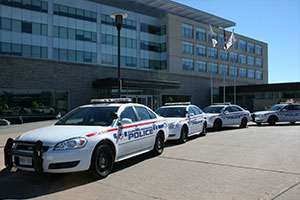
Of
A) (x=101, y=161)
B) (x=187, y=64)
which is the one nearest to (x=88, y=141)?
(x=101, y=161)

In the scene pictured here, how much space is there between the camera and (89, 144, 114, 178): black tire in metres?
5.75

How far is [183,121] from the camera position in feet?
36.7

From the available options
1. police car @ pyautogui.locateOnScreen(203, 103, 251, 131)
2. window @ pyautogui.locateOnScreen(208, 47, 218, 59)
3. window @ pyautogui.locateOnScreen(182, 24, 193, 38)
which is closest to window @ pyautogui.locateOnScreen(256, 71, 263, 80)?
window @ pyautogui.locateOnScreen(208, 47, 218, 59)

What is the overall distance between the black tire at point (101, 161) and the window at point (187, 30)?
125 feet

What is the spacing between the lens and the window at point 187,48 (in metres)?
42.1

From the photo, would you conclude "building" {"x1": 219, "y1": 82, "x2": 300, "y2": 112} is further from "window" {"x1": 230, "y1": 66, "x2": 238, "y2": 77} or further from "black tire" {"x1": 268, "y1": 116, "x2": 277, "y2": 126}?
"black tire" {"x1": 268, "y1": 116, "x2": 277, "y2": 126}

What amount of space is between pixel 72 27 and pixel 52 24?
2326 millimetres

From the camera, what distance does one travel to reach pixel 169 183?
557 cm

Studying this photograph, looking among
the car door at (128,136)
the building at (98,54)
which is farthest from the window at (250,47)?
the car door at (128,136)

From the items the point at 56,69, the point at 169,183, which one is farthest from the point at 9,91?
the point at 169,183

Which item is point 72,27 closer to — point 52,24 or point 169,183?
point 52,24

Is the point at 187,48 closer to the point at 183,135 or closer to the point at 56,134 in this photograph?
the point at 183,135

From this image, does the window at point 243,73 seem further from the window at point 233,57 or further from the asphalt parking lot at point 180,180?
the asphalt parking lot at point 180,180

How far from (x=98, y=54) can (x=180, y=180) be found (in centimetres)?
3047
